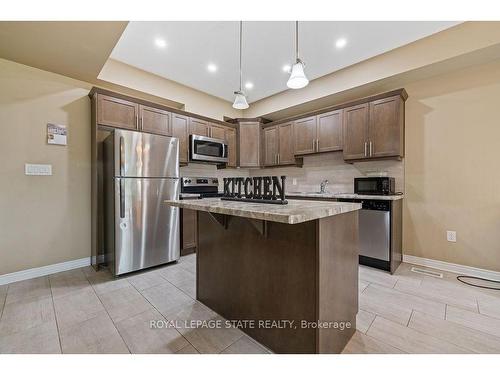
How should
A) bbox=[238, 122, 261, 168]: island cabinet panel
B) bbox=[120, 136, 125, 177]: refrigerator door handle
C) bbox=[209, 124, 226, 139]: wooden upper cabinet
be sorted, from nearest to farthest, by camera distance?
bbox=[120, 136, 125, 177]: refrigerator door handle → bbox=[209, 124, 226, 139]: wooden upper cabinet → bbox=[238, 122, 261, 168]: island cabinet panel

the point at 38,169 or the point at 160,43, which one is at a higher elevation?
the point at 160,43

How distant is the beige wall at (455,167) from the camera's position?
238 centimetres

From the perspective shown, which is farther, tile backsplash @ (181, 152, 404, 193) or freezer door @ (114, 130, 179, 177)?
tile backsplash @ (181, 152, 404, 193)

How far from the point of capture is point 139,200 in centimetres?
257

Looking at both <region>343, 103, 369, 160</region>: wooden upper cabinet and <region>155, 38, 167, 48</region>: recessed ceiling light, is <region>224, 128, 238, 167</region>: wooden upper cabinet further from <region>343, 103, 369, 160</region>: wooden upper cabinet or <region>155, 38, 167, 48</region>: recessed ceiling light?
<region>343, 103, 369, 160</region>: wooden upper cabinet

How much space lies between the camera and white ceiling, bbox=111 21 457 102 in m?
2.30

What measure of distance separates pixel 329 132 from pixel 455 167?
1.56 meters

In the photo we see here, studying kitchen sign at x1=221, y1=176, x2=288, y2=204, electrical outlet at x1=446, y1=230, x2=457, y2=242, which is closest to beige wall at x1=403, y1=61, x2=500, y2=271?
electrical outlet at x1=446, y1=230, x2=457, y2=242

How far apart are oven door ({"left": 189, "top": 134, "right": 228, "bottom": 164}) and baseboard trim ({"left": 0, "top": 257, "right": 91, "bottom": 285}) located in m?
1.99

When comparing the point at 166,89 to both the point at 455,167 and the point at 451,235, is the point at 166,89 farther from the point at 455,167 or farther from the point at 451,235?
the point at 451,235

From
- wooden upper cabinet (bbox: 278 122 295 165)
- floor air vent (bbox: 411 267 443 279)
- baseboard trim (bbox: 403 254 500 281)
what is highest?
wooden upper cabinet (bbox: 278 122 295 165)

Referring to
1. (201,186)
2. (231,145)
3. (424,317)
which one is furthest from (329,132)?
(424,317)

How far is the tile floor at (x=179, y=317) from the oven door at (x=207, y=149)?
188cm
